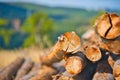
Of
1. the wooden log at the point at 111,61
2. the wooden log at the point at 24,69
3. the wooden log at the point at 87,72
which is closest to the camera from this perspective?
the wooden log at the point at 87,72

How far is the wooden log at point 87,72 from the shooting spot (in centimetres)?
444

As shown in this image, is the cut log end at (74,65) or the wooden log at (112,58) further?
the wooden log at (112,58)

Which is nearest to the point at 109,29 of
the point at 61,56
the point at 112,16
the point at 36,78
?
the point at 112,16

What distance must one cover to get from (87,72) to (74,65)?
359 mm

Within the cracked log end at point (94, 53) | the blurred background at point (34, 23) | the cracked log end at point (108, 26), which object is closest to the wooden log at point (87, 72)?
the cracked log end at point (94, 53)

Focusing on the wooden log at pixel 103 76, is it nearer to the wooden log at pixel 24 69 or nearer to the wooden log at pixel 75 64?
the wooden log at pixel 75 64

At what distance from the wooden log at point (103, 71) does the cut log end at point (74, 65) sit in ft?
0.80

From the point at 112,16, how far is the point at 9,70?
2547mm

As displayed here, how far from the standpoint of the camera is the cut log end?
14.0 feet

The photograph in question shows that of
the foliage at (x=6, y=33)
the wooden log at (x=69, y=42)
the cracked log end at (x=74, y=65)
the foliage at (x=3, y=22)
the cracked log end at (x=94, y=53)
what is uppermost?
the foliage at (x=3, y=22)

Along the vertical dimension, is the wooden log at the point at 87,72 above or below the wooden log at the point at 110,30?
below

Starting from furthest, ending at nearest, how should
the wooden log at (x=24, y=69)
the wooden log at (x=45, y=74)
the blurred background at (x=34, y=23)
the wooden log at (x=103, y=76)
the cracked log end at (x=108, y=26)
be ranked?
the blurred background at (x=34, y=23) < the wooden log at (x=24, y=69) < the wooden log at (x=45, y=74) < the wooden log at (x=103, y=76) < the cracked log end at (x=108, y=26)

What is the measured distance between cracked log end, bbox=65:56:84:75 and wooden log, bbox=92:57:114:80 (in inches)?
9.6

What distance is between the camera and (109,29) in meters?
4.20
